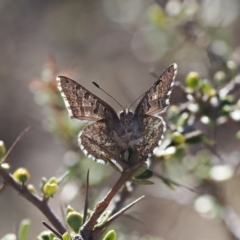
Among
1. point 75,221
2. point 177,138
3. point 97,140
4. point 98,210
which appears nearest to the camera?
point 98,210

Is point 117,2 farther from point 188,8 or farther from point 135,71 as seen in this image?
point 188,8

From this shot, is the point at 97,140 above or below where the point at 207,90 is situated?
above

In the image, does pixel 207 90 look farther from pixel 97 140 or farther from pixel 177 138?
pixel 97 140

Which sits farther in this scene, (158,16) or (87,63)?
(87,63)

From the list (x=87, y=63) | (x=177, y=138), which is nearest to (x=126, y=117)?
(x=177, y=138)

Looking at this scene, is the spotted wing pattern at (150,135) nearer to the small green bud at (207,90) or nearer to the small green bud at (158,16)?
the small green bud at (207,90)

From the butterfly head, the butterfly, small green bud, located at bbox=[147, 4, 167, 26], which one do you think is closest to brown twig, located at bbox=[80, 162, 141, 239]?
the butterfly

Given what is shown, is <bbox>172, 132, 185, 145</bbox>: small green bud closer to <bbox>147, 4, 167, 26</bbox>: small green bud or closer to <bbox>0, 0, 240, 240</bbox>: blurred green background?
<bbox>147, 4, 167, 26</bbox>: small green bud

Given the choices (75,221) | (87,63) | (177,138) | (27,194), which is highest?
(87,63)
